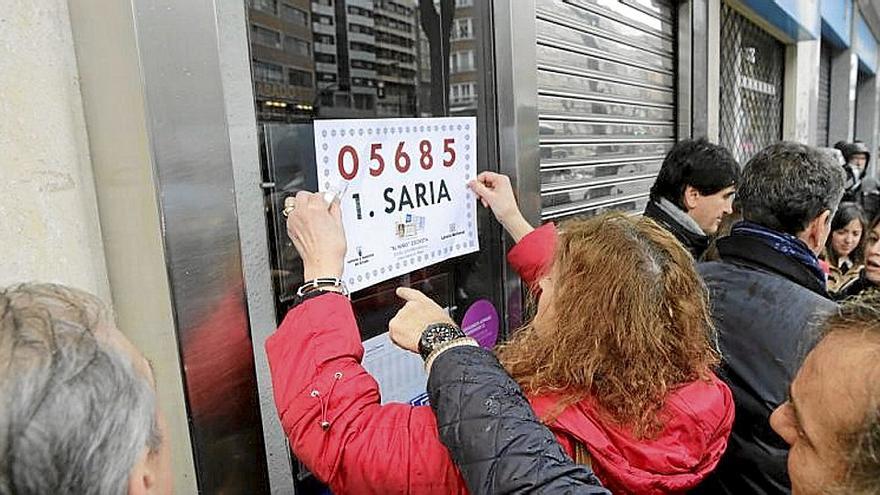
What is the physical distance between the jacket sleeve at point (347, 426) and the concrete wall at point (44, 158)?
1.35 feet

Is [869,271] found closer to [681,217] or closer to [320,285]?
[681,217]

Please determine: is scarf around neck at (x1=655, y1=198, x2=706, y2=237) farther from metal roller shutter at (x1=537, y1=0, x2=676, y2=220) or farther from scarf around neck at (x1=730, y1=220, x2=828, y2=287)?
scarf around neck at (x1=730, y1=220, x2=828, y2=287)

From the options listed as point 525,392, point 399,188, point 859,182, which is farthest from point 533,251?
point 859,182

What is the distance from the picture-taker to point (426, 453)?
108 cm

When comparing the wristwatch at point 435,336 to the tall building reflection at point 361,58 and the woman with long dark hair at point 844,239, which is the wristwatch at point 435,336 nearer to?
the tall building reflection at point 361,58

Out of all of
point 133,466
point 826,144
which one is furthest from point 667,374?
point 826,144

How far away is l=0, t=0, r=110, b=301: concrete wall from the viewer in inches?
40.1

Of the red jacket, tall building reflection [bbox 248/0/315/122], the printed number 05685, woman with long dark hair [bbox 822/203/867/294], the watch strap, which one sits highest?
tall building reflection [bbox 248/0/315/122]

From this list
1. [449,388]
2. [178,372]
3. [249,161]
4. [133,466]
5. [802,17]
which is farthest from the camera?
[802,17]

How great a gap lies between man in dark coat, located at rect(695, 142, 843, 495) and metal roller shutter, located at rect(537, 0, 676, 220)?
78cm

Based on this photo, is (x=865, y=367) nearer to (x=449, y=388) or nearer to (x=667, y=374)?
(x=667, y=374)

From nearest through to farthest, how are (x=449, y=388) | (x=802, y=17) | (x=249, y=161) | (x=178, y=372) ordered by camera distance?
(x=449, y=388) → (x=178, y=372) → (x=249, y=161) → (x=802, y=17)

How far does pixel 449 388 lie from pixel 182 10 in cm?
81

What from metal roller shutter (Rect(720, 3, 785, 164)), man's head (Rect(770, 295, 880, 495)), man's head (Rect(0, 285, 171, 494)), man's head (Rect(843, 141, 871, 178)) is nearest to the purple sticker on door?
man's head (Rect(770, 295, 880, 495))
